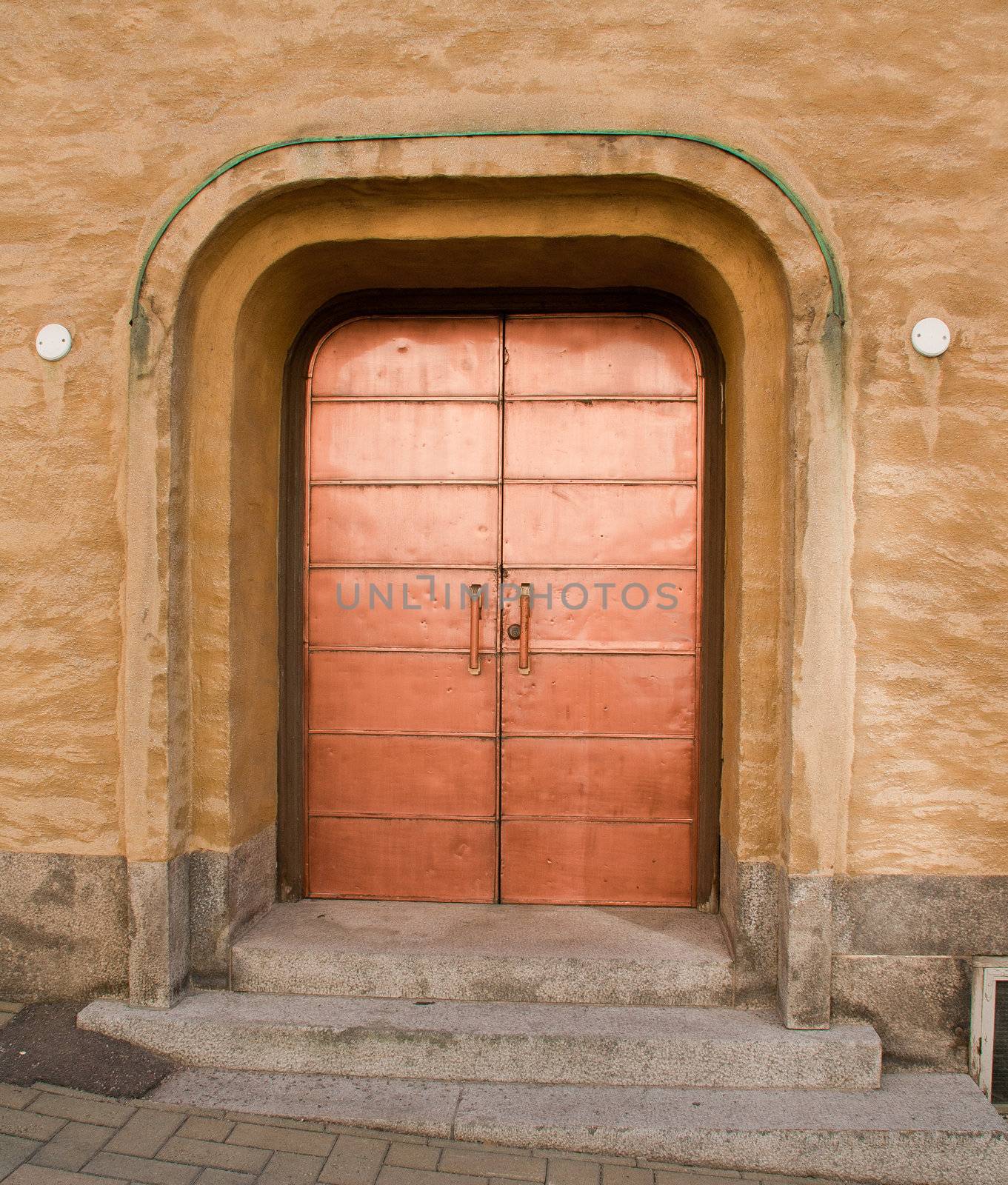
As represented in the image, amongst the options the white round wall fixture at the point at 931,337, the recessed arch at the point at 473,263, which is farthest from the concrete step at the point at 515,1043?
the white round wall fixture at the point at 931,337

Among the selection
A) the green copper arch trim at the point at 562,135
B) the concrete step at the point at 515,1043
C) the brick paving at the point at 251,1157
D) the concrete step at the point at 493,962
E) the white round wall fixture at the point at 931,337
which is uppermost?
the green copper arch trim at the point at 562,135

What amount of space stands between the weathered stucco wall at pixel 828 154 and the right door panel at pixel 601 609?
2.27ft

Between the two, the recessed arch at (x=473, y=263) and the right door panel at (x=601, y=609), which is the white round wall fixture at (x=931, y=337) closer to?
the recessed arch at (x=473, y=263)

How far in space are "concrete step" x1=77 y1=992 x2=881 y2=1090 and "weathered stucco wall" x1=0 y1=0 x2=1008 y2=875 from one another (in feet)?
2.11

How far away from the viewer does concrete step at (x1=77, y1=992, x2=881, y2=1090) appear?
274 cm

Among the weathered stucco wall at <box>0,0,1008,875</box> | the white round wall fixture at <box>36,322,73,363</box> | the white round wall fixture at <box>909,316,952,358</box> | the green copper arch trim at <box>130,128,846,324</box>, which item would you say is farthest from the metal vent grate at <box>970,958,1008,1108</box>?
the white round wall fixture at <box>36,322,73,363</box>

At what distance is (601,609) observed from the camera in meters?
3.51

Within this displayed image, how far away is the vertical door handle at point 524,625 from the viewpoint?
3.48 m

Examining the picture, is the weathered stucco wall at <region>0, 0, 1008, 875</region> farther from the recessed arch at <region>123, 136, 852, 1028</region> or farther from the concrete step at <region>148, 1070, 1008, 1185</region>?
the concrete step at <region>148, 1070, 1008, 1185</region>

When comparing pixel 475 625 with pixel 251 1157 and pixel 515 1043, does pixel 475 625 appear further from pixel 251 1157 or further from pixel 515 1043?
pixel 251 1157

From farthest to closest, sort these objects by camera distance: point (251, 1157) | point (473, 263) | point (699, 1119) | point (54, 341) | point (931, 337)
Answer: point (473, 263)
point (54, 341)
point (931, 337)
point (699, 1119)
point (251, 1157)

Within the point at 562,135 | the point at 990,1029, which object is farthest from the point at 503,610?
the point at 990,1029

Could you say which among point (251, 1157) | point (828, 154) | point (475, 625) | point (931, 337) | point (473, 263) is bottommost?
point (251, 1157)

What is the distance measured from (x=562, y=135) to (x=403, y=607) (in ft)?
6.39
